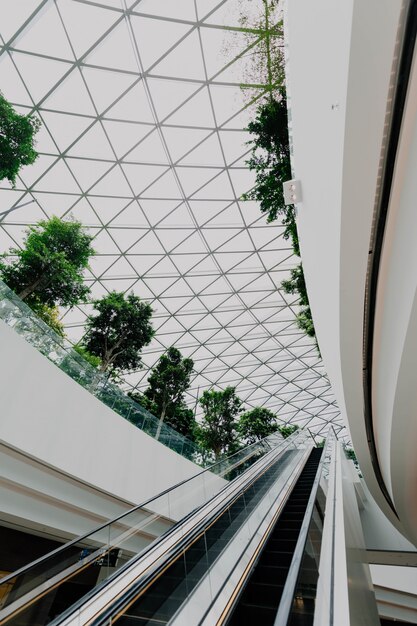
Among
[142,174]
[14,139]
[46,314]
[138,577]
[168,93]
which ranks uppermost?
[168,93]

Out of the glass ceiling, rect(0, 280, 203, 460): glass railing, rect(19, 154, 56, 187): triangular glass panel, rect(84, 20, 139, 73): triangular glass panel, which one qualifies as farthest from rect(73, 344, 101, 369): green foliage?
rect(84, 20, 139, 73): triangular glass panel

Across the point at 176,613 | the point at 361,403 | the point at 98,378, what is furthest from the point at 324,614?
the point at 98,378

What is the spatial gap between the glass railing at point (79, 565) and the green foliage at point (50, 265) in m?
10.3

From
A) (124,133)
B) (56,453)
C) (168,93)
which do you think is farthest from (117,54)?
(56,453)

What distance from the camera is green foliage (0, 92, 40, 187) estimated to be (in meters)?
11.2

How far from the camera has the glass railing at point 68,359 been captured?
354 inches

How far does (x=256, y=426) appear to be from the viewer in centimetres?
3039

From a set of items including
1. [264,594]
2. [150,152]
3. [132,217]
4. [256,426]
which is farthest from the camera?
[256,426]

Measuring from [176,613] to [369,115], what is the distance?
5.79m

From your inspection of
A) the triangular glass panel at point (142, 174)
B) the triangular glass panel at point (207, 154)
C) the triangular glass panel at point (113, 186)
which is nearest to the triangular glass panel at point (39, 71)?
the triangular glass panel at point (113, 186)

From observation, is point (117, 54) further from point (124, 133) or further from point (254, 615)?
point (254, 615)

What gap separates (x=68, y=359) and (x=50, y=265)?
527 cm

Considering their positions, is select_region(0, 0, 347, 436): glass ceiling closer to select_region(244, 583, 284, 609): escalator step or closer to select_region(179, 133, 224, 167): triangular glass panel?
select_region(179, 133, 224, 167): triangular glass panel

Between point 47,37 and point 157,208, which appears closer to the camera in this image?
point 47,37
